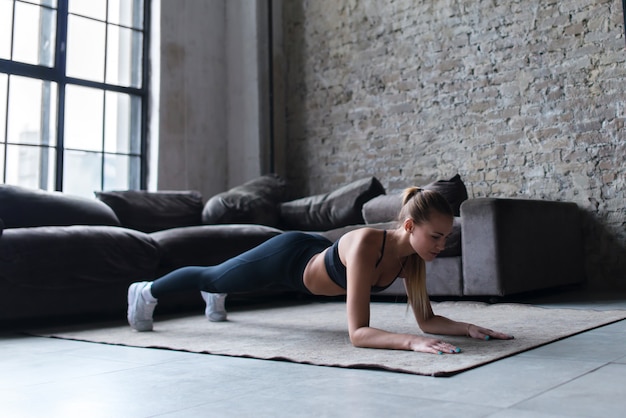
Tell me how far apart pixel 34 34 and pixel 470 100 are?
144 inches

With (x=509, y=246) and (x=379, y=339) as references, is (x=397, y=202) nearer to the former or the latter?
(x=509, y=246)

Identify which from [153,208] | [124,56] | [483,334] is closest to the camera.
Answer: [483,334]

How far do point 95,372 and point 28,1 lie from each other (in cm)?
435

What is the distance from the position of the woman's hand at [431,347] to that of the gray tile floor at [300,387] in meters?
0.17

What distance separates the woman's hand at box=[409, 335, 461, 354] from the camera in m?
2.02

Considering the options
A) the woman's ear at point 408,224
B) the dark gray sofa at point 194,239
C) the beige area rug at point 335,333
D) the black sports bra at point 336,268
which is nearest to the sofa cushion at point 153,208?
the dark gray sofa at point 194,239

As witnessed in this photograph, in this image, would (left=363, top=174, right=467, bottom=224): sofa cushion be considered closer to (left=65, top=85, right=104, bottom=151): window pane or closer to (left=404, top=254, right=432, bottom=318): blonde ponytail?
(left=404, top=254, right=432, bottom=318): blonde ponytail

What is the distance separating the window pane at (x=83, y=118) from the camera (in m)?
5.59

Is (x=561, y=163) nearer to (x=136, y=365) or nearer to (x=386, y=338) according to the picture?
(x=386, y=338)

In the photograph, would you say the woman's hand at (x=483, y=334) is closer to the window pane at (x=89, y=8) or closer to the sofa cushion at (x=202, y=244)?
the sofa cushion at (x=202, y=244)

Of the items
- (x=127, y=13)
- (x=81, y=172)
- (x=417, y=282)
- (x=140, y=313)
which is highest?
(x=127, y=13)

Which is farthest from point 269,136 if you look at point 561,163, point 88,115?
point 561,163

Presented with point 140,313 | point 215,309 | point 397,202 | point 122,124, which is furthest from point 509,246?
point 122,124

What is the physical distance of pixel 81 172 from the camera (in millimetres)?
5648
